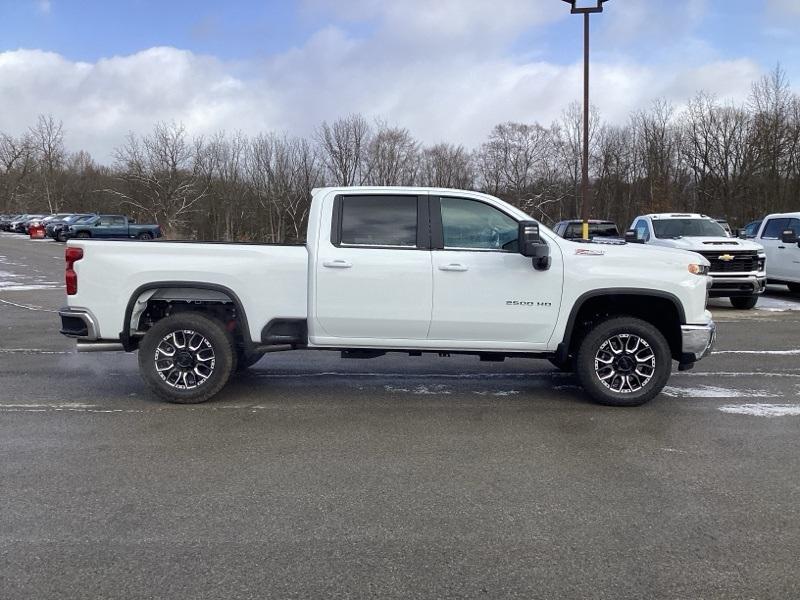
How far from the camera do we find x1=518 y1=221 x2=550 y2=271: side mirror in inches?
239

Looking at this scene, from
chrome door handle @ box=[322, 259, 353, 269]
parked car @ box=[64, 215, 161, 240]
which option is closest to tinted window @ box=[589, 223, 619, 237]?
chrome door handle @ box=[322, 259, 353, 269]

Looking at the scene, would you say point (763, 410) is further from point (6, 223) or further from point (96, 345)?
point (6, 223)

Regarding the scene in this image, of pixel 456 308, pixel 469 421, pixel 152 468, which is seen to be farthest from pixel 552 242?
pixel 152 468

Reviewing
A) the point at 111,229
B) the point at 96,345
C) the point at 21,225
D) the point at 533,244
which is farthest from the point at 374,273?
the point at 21,225

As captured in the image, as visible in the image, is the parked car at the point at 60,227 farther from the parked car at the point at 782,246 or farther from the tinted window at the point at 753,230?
the parked car at the point at 782,246

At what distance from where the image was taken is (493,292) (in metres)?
6.31

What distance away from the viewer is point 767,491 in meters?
4.40

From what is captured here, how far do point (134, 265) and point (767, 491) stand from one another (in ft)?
18.0

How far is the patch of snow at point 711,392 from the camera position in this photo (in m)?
6.91

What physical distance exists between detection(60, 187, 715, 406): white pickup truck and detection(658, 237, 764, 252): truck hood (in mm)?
8064

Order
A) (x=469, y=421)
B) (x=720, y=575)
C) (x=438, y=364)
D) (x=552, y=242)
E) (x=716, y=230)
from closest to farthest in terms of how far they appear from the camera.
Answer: (x=720, y=575), (x=469, y=421), (x=552, y=242), (x=438, y=364), (x=716, y=230)

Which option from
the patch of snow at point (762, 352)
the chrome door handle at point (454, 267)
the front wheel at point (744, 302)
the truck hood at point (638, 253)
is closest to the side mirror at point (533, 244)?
the truck hood at point (638, 253)

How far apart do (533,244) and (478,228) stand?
60 centimetres

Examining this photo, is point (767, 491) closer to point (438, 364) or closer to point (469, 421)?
point (469, 421)
